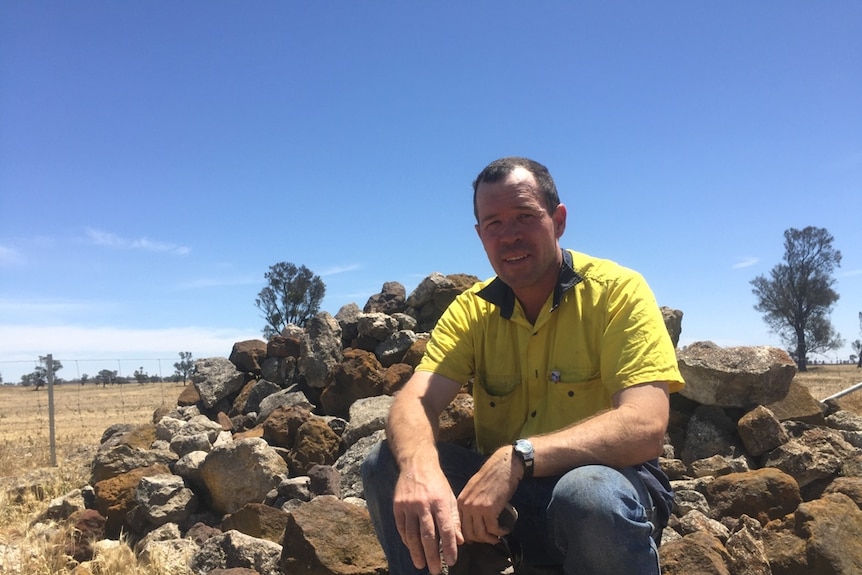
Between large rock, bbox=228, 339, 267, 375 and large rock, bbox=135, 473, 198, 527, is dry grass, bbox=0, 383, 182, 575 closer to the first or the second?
large rock, bbox=135, 473, 198, 527

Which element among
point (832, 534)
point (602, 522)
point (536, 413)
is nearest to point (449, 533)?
point (602, 522)

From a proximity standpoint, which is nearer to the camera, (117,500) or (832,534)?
(832,534)

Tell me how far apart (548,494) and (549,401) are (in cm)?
49

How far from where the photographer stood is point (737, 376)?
545cm

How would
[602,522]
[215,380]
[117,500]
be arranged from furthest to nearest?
1. [215,380]
2. [117,500]
3. [602,522]

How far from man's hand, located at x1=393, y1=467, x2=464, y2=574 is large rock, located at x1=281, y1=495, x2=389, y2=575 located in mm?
1223

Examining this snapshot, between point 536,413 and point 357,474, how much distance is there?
8.31ft

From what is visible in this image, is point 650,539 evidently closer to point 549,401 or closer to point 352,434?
point 549,401

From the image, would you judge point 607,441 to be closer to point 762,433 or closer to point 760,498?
point 760,498

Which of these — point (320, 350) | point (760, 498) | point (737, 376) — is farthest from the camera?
point (320, 350)

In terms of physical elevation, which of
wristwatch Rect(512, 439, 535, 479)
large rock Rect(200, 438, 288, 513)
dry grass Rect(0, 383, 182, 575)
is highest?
wristwatch Rect(512, 439, 535, 479)

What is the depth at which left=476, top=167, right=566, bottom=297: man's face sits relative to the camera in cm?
284

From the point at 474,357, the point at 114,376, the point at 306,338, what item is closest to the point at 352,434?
the point at 306,338

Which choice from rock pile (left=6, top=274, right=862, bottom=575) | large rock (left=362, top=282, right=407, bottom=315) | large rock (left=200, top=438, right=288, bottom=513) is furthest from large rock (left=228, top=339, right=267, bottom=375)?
large rock (left=200, top=438, right=288, bottom=513)
